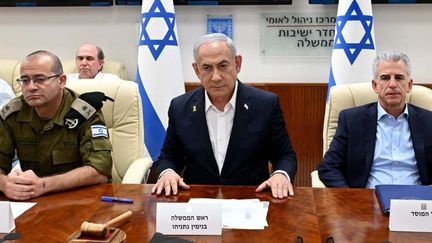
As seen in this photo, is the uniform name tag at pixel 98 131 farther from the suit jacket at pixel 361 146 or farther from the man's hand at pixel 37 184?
the suit jacket at pixel 361 146

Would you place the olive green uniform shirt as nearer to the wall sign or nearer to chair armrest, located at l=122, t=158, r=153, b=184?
chair armrest, located at l=122, t=158, r=153, b=184

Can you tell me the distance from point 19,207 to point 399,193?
1364 millimetres

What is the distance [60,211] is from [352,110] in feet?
5.15

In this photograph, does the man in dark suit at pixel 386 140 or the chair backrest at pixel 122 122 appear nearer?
the man in dark suit at pixel 386 140

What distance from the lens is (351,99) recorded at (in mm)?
2758

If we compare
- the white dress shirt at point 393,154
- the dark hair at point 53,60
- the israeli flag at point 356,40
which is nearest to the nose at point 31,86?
the dark hair at point 53,60

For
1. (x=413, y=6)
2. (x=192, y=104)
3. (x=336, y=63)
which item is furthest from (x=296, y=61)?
(x=192, y=104)

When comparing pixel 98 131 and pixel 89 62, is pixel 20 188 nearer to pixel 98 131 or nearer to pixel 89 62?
pixel 98 131

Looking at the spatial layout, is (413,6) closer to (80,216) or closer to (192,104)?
(192,104)

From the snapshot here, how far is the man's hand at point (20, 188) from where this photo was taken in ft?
6.10

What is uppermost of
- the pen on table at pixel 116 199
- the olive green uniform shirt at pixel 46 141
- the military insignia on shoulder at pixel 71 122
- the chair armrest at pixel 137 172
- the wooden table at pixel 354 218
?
the military insignia on shoulder at pixel 71 122

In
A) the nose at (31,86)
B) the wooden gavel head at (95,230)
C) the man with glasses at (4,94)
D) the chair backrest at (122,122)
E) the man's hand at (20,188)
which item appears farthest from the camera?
the man with glasses at (4,94)

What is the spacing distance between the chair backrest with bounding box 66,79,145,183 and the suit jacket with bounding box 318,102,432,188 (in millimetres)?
1001

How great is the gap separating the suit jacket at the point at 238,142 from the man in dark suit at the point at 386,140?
12.1 inches
